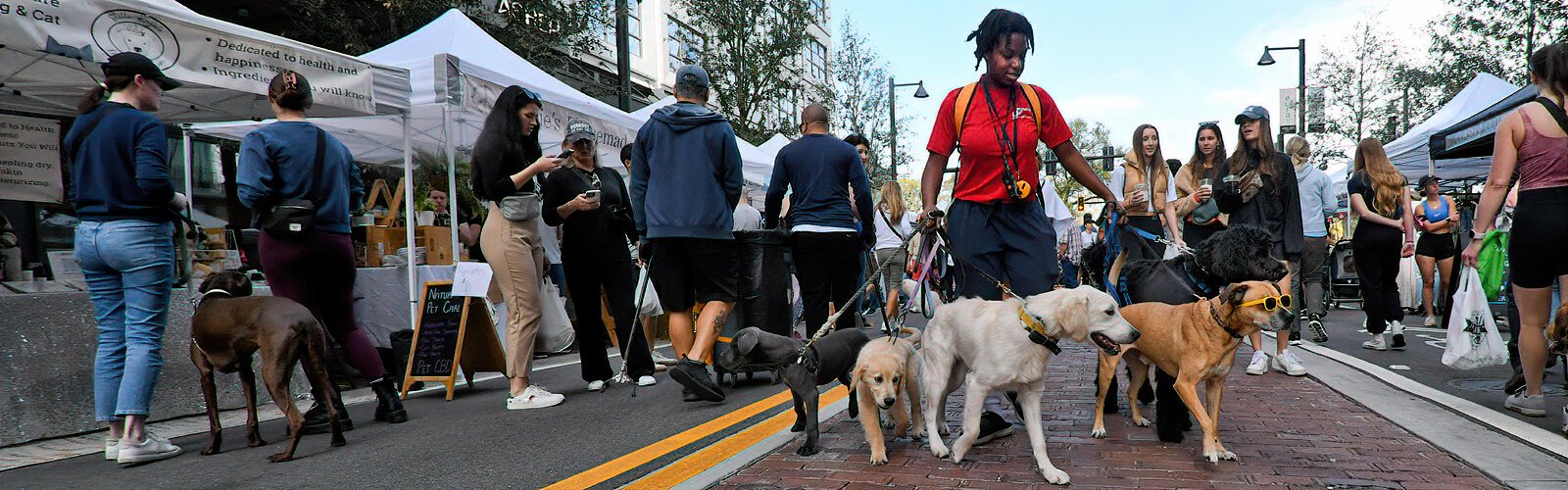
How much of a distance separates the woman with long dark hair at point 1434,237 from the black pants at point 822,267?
7584 mm

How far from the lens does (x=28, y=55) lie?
620cm

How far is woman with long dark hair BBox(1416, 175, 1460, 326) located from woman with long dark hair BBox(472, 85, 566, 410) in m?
9.75

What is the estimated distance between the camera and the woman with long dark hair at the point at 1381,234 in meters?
7.58

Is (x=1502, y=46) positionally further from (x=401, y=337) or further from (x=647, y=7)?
(x=401, y=337)

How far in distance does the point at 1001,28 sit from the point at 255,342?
384 cm

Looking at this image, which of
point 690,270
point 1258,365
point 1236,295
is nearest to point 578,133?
point 690,270

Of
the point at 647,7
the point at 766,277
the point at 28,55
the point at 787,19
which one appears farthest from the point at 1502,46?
the point at 28,55

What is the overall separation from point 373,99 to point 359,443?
3990mm

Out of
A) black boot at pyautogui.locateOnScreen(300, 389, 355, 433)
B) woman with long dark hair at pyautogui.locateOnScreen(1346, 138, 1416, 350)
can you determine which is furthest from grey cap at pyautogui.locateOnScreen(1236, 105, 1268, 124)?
black boot at pyautogui.locateOnScreen(300, 389, 355, 433)

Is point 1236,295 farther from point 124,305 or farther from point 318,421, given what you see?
point 124,305

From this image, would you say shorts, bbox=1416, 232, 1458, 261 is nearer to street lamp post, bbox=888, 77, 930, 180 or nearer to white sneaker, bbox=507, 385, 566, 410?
white sneaker, bbox=507, 385, 566, 410

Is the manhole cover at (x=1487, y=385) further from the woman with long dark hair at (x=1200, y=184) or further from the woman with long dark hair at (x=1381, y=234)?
the woman with long dark hair at (x=1381, y=234)

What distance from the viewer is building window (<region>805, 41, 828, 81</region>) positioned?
4488cm

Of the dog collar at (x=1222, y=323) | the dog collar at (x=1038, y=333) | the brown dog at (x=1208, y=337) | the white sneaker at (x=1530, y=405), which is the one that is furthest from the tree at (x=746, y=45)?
the dog collar at (x=1038, y=333)
